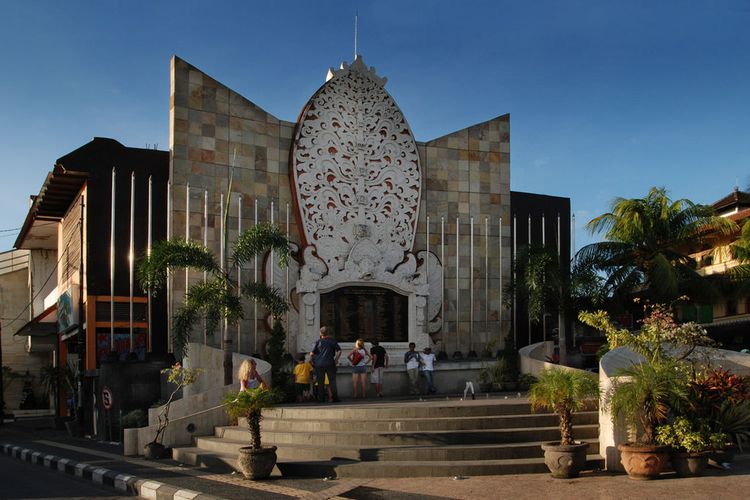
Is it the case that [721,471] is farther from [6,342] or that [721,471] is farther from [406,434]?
[6,342]

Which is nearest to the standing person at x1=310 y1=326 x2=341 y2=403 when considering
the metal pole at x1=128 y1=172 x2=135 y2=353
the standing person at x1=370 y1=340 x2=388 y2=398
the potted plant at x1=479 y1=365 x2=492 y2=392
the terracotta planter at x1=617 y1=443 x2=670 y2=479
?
the standing person at x1=370 y1=340 x2=388 y2=398

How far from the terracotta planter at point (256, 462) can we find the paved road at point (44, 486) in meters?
1.59

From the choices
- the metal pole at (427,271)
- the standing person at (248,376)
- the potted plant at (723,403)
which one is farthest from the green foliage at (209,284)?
the potted plant at (723,403)

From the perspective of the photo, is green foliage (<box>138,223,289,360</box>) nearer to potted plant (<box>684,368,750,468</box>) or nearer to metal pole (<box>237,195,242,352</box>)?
metal pole (<box>237,195,242,352</box>)

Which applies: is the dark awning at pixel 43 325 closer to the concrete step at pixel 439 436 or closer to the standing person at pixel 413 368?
the standing person at pixel 413 368

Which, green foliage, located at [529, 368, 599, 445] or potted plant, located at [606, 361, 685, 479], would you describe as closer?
potted plant, located at [606, 361, 685, 479]

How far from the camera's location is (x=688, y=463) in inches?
442

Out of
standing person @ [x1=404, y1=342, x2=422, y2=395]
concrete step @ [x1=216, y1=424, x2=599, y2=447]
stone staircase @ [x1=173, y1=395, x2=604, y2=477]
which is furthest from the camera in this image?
standing person @ [x1=404, y1=342, x2=422, y2=395]

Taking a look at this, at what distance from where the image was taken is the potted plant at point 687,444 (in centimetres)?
1120

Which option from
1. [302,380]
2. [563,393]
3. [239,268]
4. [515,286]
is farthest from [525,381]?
[563,393]

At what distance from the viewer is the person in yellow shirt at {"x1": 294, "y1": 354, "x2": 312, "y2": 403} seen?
18.0 m

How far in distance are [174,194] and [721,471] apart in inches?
580

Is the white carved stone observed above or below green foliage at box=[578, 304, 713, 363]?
above

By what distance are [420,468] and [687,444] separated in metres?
3.72
